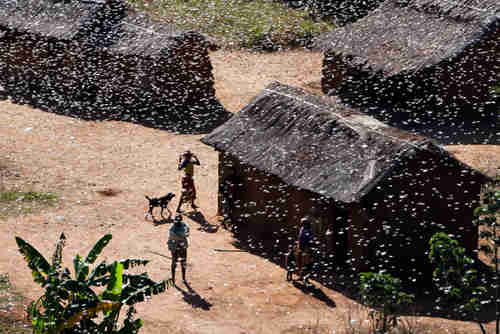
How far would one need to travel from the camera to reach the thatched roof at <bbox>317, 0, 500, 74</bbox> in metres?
19.3

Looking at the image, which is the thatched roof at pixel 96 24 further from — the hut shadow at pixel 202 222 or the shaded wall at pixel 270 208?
the shaded wall at pixel 270 208

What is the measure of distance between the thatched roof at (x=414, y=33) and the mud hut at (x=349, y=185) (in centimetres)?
550

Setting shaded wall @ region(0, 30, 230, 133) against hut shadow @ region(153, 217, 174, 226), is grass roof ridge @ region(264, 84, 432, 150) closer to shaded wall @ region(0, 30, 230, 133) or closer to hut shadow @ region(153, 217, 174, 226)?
hut shadow @ region(153, 217, 174, 226)

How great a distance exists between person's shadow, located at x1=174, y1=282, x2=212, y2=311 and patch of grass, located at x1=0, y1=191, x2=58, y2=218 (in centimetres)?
405

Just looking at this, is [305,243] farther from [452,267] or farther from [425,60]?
[425,60]

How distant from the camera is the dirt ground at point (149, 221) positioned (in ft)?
39.7

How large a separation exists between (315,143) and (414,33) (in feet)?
24.3

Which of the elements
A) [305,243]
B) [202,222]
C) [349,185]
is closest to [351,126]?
[349,185]

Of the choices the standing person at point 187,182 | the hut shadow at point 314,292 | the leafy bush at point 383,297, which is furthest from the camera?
the standing person at point 187,182

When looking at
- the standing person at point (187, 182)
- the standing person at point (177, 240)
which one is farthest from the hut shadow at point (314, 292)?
the standing person at point (187, 182)

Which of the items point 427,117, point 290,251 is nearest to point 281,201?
point 290,251

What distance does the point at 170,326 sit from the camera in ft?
38.1

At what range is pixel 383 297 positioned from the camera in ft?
36.6

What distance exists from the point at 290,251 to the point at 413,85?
7.34m
